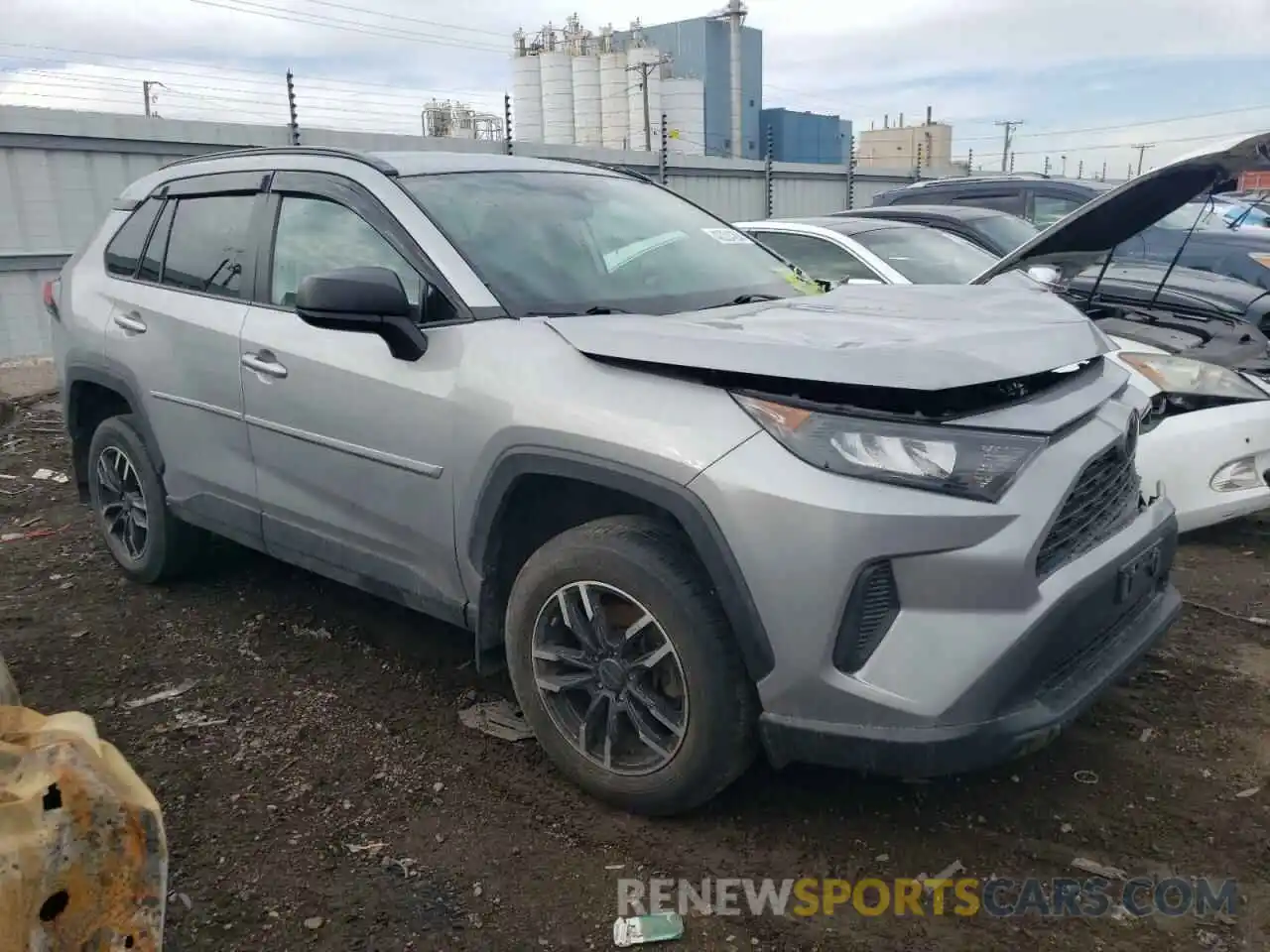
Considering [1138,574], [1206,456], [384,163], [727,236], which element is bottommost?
[1206,456]

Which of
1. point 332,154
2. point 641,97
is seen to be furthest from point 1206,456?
point 641,97

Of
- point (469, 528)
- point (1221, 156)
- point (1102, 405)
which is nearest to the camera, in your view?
point (1102, 405)

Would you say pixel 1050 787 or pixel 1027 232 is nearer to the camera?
pixel 1050 787

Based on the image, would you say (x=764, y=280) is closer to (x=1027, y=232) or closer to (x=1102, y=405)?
(x=1102, y=405)

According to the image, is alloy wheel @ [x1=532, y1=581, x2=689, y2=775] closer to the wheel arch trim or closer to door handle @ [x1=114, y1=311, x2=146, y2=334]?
the wheel arch trim

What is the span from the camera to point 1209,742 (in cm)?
309

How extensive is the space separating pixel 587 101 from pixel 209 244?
131ft

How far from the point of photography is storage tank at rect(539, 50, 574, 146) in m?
41.9

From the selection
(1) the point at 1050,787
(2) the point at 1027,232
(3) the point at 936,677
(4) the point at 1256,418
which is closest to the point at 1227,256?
(2) the point at 1027,232

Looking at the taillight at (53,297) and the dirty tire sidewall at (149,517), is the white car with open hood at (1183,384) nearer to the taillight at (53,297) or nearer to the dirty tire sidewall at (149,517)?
the dirty tire sidewall at (149,517)

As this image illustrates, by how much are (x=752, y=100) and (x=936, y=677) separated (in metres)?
45.3

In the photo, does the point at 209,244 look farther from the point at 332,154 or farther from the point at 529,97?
the point at 529,97

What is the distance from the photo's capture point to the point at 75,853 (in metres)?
1.39

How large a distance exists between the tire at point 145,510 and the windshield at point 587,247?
6.21 ft
